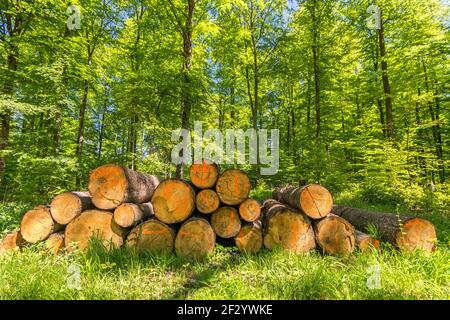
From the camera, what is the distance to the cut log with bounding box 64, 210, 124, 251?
3.62 meters

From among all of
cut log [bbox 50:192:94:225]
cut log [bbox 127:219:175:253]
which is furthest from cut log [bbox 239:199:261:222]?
cut log [bbox 50:192:94:225]

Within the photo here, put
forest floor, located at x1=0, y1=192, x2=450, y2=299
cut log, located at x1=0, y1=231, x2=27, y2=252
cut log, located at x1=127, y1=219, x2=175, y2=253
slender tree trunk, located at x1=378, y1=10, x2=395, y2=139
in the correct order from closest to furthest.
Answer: forest floor, located at x1=0, y1=192, x2=450, y2=299 → cut log, located at x1=127, y1=219, x2=175, y2=253 → cut log, located at x1=0, y1=231, x2=27, y2=252 → slender tree trunk, located at x1=378, y1=10, x2=395, y2=139

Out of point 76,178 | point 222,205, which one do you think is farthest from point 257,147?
point 222,205

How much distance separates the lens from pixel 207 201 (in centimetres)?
380

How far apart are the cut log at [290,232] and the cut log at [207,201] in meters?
0.95

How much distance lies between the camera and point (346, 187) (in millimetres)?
9133

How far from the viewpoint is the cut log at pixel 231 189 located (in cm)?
380

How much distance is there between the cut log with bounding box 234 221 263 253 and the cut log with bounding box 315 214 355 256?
93 cm

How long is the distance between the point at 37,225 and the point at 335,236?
4694 millimetres

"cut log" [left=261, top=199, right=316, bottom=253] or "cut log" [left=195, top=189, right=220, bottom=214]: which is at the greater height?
"cut log" [left=195, top=189, right=220, bottom=214]

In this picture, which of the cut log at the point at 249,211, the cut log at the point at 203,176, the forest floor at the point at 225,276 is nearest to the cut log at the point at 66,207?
the forest floor at the point at 225,276

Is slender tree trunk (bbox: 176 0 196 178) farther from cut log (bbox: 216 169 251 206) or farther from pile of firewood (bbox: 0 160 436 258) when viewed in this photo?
cut log (bbox: 216 169 251 206)

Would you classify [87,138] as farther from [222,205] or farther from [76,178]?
[222,205]
